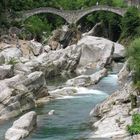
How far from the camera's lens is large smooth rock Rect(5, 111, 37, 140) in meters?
44.6

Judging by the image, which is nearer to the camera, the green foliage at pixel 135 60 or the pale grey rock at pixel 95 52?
the green foliage at pixel 135 60

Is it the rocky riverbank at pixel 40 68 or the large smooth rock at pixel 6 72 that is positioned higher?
the large smooth rock at pixel 6 72

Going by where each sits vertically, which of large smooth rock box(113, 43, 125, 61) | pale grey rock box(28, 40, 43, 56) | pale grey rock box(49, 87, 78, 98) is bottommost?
large smooth rock box(113, 43, 125, 61)

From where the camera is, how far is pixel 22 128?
151 feet

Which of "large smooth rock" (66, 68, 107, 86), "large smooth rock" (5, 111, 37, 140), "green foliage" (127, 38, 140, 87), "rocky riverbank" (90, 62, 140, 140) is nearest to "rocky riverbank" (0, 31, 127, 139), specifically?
"large smooth rock" (66, 68, 107, 86)

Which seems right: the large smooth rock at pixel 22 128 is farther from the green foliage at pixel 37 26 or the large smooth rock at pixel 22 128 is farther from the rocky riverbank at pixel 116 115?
the green foliage at pixel 37 26

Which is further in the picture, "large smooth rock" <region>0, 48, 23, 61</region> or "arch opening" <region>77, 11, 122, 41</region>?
"arch opening" <region>77, 11, 122, 41</region>

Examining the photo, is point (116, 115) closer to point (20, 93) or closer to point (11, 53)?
point (20, 93)

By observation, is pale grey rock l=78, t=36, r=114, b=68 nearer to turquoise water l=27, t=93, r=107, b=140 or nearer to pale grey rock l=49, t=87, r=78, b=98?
pale grey rock l=49, t=87, r=78, b=98

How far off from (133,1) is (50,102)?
319ft

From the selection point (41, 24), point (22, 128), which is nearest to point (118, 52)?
point (41, 24)

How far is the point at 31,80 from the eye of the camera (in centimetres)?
6044

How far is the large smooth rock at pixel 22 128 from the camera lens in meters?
44.6

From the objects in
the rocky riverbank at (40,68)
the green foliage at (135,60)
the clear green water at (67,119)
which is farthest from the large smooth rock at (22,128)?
the green foliage at (135,60)
